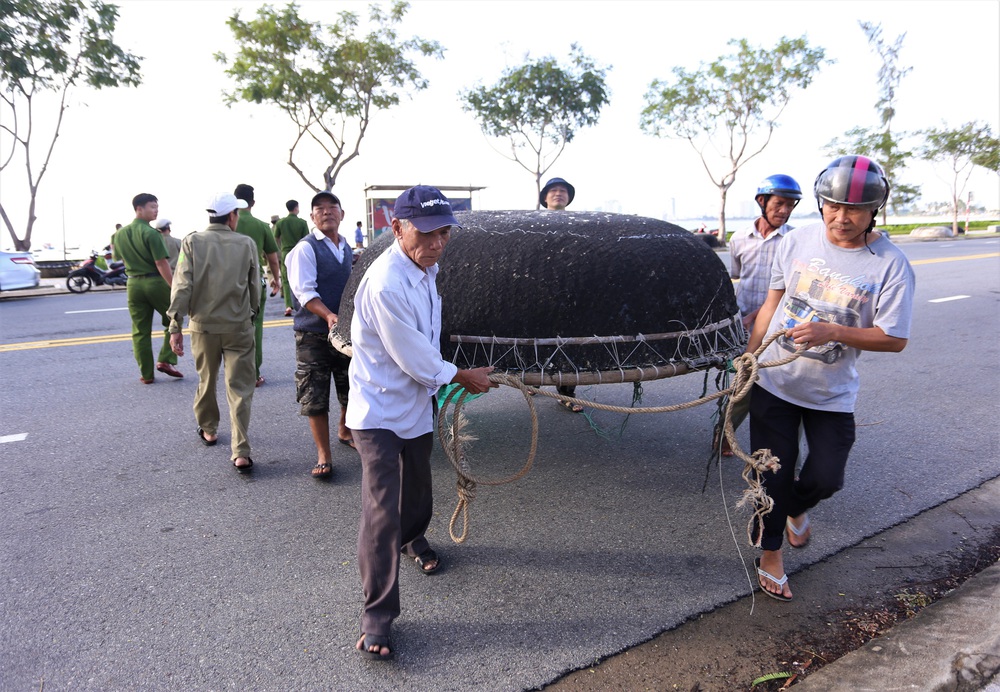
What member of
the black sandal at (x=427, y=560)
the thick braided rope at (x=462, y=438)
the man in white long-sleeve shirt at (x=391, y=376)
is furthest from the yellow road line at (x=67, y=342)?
the man in white long-sleeve shirt at (x=391, y=376)

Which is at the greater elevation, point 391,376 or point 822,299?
point 822,299

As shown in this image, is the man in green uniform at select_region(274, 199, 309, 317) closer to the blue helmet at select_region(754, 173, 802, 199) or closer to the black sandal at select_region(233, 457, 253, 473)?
the black sandal at select_region(233, 457, 253, 473)

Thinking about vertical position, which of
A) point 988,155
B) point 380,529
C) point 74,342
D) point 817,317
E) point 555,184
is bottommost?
point 74,342

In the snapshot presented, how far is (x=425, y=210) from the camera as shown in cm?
237

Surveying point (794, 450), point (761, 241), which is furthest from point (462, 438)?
point (761, 241)

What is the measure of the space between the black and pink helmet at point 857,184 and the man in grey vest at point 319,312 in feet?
8.62

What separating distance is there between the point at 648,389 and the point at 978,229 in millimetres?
41959

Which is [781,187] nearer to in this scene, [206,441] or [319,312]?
[319,312]

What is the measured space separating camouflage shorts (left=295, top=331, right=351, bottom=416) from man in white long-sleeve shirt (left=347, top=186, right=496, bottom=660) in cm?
160

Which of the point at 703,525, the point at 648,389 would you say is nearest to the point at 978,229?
the point at 648,389

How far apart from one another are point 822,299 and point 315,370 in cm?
285

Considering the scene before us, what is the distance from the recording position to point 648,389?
19.8 ft

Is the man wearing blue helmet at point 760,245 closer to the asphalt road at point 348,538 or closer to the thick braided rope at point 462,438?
the asphalt road at point 348,538

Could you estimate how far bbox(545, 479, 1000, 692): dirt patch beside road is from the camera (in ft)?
7.59
